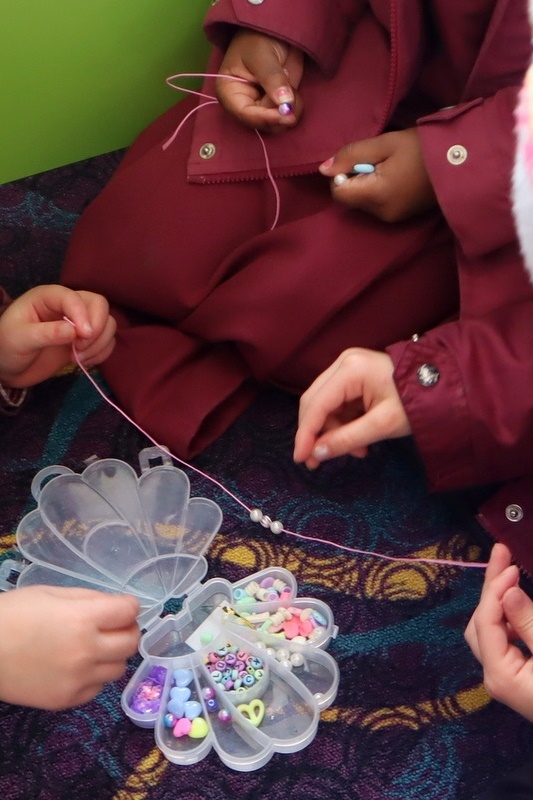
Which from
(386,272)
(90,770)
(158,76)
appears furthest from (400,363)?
(158,76)

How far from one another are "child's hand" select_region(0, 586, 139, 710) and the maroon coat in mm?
276

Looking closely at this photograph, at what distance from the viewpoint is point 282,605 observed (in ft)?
2.50

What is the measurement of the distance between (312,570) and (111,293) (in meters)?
0.38

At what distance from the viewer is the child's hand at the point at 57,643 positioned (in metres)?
0.59

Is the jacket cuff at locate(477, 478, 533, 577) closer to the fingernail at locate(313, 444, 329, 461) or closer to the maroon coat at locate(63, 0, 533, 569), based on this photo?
the maroon coat at locate(63, 0, 533, 569)

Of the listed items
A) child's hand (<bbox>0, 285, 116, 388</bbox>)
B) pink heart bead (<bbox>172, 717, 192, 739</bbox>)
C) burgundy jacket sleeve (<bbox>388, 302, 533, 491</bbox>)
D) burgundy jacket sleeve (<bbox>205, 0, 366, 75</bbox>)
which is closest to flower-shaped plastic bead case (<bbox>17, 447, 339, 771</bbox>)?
pink heart bead (<bbox>172, 717, 192, 739</bbox>)

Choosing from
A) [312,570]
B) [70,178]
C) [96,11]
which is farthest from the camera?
[70,178]

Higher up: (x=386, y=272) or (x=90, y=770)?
(x=386, y=272)

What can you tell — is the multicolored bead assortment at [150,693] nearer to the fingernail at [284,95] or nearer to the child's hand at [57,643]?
the child's hand at [57,643]

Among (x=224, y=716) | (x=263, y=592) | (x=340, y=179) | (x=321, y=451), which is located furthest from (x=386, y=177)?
(x=224, y=716)

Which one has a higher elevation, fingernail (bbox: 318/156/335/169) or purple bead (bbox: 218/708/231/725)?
fingernail (bbox: 318/156/335/169)

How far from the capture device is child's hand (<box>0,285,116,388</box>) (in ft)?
2.53

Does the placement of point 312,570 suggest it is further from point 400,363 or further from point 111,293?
point 111,293

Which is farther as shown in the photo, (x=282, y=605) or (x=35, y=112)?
(x=35, y=112)
